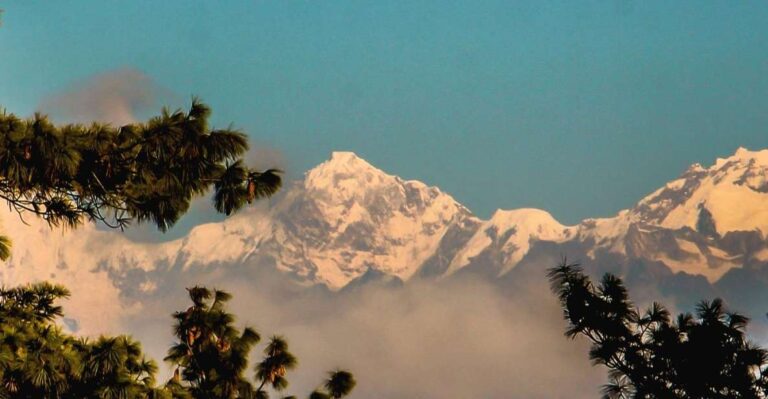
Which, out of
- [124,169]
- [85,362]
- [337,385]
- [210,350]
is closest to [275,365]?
[337,385]

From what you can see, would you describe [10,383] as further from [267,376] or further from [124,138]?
[267,376]

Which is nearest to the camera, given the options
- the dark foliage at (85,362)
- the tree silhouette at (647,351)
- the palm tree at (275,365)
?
the dark foliage at (85,362)

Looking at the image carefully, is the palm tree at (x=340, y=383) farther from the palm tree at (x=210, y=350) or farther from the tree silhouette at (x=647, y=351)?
the tree silhouette at (x=647, y=351)

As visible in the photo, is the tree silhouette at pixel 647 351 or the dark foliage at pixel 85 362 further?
the tree silhouette at pixel 647 351

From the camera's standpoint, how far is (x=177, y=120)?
29.6 m

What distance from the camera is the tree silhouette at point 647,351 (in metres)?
41.2

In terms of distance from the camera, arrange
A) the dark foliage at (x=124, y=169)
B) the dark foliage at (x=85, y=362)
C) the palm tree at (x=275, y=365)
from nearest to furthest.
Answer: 1. the dark foliage at (x=124, y=169)
2. the dark foliage at (x=85, y=362)
3. the palm tree at (x=275, y=365)

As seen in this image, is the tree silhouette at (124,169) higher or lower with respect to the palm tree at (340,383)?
lower

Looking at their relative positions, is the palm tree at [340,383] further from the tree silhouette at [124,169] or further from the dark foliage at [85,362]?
the tree silhouette at [124,169]

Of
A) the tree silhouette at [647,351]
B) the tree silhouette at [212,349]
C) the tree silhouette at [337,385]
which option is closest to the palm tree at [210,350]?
the tree silhouette at [212,349]

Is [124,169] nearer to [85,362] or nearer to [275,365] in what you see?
[85,362]

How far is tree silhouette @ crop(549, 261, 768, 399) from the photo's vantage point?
41.2m

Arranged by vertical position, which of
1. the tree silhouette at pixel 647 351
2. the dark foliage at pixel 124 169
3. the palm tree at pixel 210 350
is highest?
the palm tree at pixel 210 350

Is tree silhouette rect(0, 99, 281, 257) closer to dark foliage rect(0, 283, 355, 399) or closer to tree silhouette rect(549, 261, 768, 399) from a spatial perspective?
dark foliage rect(0, 283, 355, 399)
